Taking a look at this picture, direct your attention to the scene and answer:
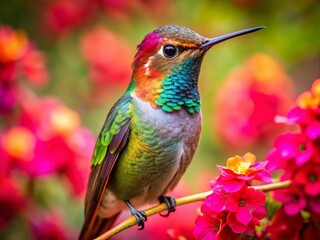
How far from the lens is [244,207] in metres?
1.50

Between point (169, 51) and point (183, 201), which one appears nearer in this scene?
point (183, 201)

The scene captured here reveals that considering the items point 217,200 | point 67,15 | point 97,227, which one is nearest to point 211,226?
point 217,200

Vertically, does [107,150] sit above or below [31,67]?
below

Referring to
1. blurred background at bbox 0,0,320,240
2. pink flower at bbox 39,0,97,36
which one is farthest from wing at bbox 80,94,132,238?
pink flower at bbox 39,0,97,36

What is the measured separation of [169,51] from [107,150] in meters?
0.40

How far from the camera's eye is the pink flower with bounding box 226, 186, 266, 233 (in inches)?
59.0

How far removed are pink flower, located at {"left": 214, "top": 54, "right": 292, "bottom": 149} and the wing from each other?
1.07 meters

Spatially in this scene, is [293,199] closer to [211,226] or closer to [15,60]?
[211,226]

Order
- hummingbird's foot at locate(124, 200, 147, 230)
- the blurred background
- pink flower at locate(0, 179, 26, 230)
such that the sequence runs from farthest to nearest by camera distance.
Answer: the blurred background, pink flower at locate(0, 179, 26, 230), hummingbird's foot at locate(124, 200, 147, 230)

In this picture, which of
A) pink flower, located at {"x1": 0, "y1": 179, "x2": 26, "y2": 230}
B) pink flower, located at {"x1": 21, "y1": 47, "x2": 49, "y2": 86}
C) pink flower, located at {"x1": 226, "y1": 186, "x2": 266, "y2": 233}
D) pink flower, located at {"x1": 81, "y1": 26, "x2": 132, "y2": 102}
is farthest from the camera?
pink flower, located at {"x1": 81, "y1": 26, "x2": 132, "y2": 102}

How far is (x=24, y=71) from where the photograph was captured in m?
2.66

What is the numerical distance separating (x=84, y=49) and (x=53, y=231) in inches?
54.1

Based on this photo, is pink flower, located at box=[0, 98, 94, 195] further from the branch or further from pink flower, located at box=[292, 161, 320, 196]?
pink flower, located at box=[292, 161, 320, 196]

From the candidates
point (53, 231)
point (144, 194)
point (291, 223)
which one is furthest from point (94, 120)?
point (291, 223)
